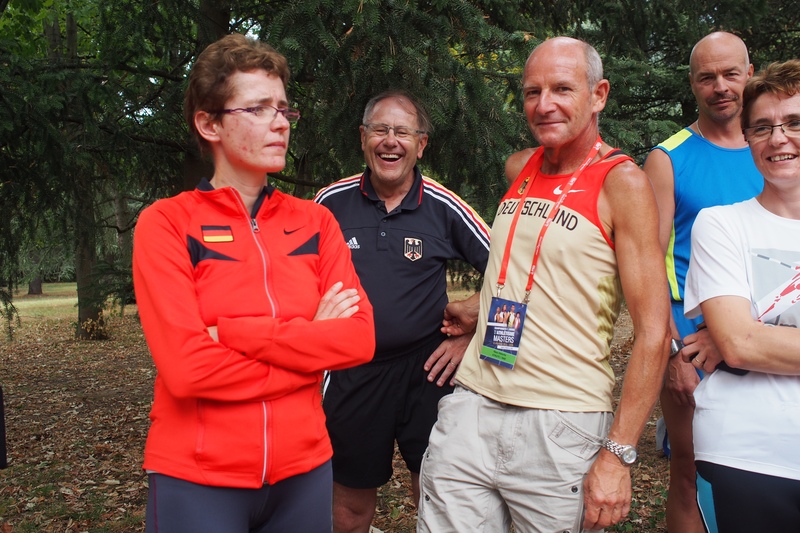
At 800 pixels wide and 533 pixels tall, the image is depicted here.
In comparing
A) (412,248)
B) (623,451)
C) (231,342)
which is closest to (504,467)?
(623,451)

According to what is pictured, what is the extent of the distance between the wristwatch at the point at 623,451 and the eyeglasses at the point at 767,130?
107 cm

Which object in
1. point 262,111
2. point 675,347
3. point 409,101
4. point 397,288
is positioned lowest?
point 675,347

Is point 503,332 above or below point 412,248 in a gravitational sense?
below

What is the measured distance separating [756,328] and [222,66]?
1.85 meters

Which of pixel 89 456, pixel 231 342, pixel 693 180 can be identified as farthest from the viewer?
pixel 89 456

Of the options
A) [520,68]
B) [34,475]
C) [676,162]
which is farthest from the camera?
[34,475]

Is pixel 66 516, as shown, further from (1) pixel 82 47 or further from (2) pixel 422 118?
(1) pixel 82 47

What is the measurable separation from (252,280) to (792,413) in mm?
1644

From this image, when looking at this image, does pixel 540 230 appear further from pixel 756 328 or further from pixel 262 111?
pixel 262 111

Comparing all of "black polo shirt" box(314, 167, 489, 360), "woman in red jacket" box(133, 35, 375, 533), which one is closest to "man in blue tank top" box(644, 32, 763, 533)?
"black polo shirt" box(314, 167, 489, 360)

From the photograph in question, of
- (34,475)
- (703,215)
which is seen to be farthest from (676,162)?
(34,475)

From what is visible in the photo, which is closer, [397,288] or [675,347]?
[675,347]

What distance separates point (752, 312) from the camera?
2.20m

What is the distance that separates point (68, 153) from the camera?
5.17 metres
